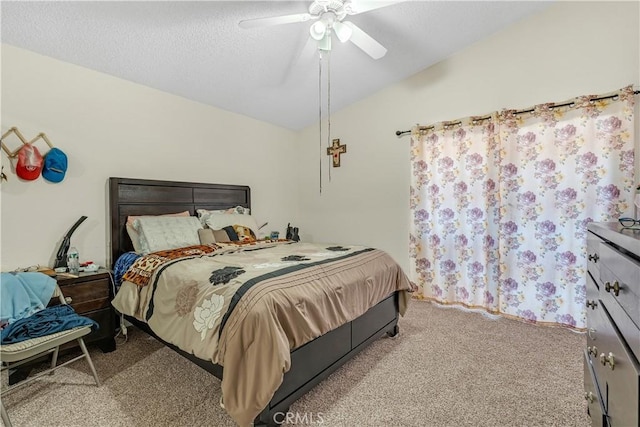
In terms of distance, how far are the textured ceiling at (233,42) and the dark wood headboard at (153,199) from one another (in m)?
1.01

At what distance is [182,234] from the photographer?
2.73 metres

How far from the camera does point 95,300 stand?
2.19 m

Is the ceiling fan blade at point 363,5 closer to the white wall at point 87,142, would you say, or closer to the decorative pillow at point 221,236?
the white wall at point 87,142

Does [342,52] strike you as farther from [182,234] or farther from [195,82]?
[182,234]

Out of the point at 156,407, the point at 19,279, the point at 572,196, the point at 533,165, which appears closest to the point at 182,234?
the point at 19,279

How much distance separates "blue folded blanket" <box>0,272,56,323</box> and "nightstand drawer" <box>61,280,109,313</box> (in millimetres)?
177

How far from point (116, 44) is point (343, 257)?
2505 millimetres

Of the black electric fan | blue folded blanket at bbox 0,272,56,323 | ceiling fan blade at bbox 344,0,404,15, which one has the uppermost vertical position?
ceiling fan blade at bbox 344,0,404,15

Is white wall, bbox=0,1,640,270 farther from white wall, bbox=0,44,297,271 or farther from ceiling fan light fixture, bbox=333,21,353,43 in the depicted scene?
ceiling fan light fixture, bbox=333,21,353,43

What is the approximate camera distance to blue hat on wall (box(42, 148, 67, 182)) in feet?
7.36

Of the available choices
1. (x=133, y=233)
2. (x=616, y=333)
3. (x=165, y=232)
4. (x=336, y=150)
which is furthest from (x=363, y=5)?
(x=133, y=233)

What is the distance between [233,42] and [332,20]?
96 cm

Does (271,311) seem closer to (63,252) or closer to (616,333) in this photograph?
(616,333)

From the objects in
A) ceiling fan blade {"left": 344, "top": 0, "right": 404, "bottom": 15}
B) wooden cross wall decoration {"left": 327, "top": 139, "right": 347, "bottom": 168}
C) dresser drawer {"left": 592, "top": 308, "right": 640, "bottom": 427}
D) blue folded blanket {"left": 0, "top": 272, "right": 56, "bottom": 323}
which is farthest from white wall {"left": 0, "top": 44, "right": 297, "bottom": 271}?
dresser drawer {"left": 592, "top": 308, "right": 640, "bottom": 427}
